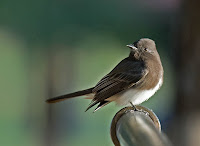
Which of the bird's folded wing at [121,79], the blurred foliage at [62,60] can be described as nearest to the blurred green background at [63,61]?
the blurred foliage at [62,60]

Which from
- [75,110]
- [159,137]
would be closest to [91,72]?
[75,110]

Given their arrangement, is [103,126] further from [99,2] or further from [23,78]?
[99,2]

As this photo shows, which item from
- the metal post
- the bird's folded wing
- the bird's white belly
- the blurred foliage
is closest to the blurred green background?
the blurred foliage

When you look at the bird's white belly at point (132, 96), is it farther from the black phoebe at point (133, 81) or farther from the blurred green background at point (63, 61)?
the blurred green background at point (63, 61)

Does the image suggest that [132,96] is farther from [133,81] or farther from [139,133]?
[139,133]

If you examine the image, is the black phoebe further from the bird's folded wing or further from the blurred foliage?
the blurred foliage

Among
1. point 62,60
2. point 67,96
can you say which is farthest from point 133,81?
point 62,60

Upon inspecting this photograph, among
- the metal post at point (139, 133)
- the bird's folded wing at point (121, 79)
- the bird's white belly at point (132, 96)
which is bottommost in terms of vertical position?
the metal post at point (139, 133)
